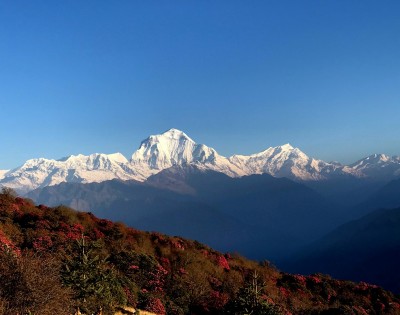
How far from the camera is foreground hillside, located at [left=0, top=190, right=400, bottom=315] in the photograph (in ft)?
55.7

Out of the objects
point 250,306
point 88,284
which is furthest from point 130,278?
point 250,306

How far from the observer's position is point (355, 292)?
44.8 meters

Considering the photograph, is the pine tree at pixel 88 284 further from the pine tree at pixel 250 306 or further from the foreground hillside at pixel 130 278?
the pine tree at pixel 250 306

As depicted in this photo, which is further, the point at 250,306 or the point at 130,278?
the point at 130,278

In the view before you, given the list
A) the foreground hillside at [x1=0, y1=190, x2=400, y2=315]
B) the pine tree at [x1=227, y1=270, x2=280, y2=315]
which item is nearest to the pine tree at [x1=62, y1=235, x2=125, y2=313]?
the foreground hillside at [x1=0, y1=190, x2=400, y2=315]

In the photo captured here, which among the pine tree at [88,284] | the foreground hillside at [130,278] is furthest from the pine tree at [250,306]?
the pine tree at [88,284]

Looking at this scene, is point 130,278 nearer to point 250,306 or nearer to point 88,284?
point 88,284

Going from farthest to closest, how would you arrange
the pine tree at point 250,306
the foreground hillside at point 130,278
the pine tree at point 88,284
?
1. the pine tree at point 88,284
2. the pine tree at point 250,306
3. the foreground hillside at point 130,278

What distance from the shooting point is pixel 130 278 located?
98.7 ft

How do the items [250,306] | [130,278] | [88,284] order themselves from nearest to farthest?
[250,306], [88,284], [130,278]

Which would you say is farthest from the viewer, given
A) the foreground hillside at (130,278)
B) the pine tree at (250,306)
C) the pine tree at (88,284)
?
the pine tree at (88,284)

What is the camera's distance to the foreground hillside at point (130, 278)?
17.0 m

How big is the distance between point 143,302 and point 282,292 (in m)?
19.1

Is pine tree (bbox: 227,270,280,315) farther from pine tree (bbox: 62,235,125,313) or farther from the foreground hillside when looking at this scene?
pine tree (bbox: 62,235,125,313)
